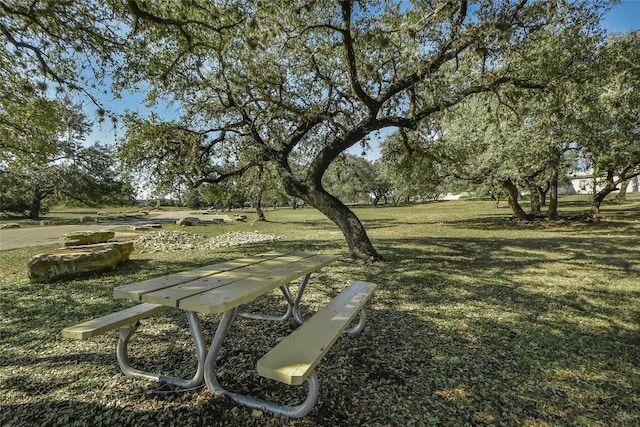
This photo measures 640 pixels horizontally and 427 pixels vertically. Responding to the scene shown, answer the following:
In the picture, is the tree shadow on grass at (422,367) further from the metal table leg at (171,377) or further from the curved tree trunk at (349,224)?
the curved tree trunk at (349,224)

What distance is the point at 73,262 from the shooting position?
577cm

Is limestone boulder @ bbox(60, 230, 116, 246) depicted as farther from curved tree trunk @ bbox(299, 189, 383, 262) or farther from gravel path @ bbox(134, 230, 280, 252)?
curved tree trunk @ bbox(299, 189, 383, 262)

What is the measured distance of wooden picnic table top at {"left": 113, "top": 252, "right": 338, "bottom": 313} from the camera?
2.01 metres

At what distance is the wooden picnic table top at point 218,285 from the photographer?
6.59 ft

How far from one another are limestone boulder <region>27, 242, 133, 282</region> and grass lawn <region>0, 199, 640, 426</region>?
0.96ft

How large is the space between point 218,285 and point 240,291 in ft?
0.86

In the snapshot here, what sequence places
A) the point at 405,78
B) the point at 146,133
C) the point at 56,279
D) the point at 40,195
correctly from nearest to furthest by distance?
the point at 56,279, the point at 405,78, the point at 146,133, the point at 40,195

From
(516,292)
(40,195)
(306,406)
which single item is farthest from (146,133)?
(40,195)

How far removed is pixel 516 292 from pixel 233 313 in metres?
4.56

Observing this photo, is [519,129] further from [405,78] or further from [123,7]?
[123,7]

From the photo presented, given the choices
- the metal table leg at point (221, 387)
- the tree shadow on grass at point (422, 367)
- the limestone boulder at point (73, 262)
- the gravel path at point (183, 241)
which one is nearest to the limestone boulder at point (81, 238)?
Answer: the gravel path at point (183, 241)

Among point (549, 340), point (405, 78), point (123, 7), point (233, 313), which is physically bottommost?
point (549, 340)

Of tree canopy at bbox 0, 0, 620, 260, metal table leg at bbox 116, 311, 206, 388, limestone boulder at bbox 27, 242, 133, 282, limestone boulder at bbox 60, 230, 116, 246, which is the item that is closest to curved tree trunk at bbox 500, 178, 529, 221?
tree canopy at bbox 0, 0, 620, 260

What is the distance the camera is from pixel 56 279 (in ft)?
18.4
